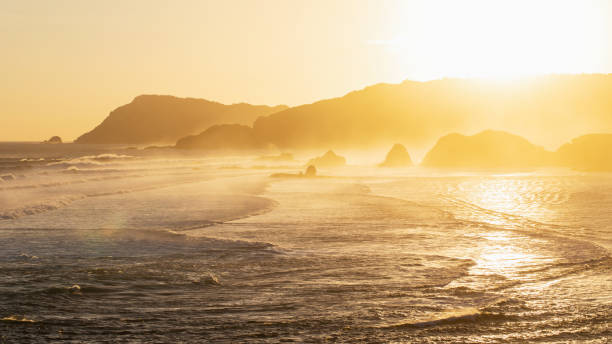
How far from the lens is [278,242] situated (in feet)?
42.2

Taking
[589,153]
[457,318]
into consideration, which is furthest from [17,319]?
[589,153]

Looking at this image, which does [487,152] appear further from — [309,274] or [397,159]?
[309,274]

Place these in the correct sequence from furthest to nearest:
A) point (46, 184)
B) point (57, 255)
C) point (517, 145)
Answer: point (517, 145), point (46, 184), point (57, 255)

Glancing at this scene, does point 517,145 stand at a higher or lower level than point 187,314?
higher

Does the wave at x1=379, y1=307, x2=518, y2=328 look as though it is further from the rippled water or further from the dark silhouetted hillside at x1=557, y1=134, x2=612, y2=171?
the dark silhouetted hillside at x1=557, y1=134, x2=612, y2=171

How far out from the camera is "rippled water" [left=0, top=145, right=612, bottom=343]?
679 centimetres

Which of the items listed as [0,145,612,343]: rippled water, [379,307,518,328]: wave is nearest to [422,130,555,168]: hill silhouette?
[0,145,612,343]: rippled water

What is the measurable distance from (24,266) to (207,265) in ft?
11.1

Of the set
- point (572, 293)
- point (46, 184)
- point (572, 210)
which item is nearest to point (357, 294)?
point (572, 293)

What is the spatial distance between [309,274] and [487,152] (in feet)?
177

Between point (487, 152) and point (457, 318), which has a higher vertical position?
point (487, 152)

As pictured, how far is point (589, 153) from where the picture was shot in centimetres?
5094

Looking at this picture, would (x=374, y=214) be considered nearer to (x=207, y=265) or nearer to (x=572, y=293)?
(x=207, y=265)

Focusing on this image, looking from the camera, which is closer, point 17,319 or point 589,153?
point 17,319
